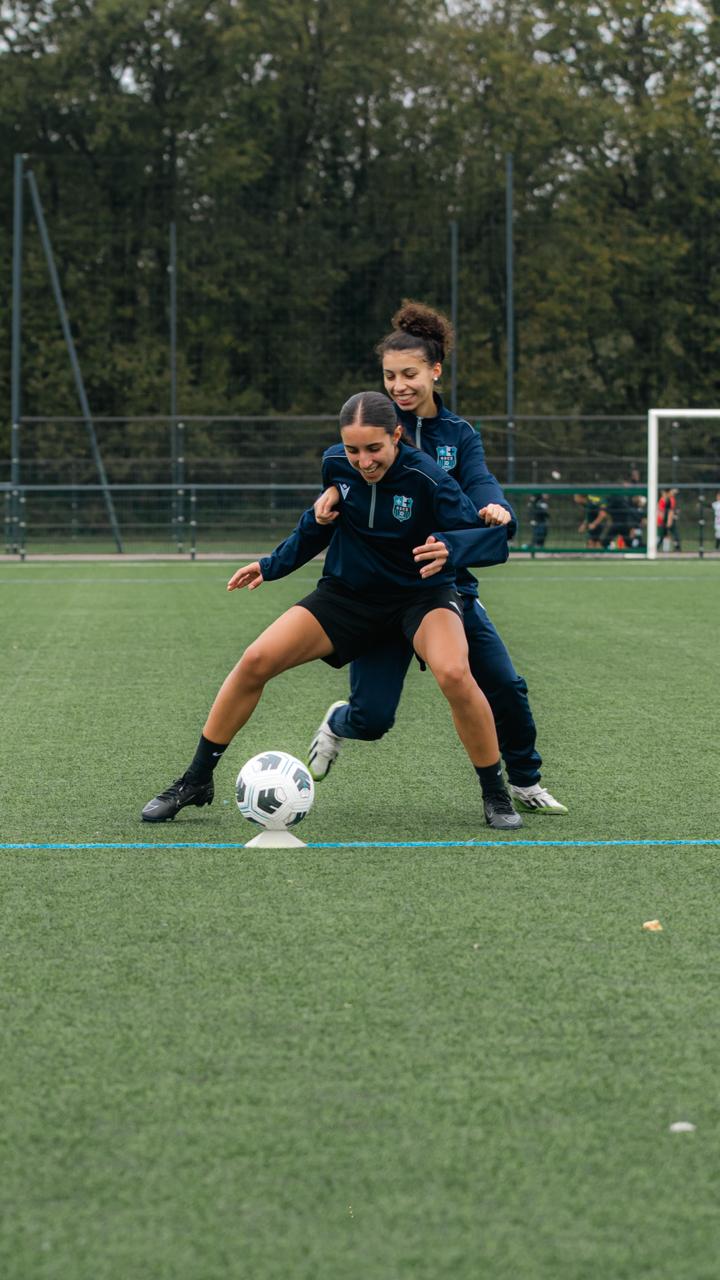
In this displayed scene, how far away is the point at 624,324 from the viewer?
44344 mm

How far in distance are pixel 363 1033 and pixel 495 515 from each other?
2557 millimetres

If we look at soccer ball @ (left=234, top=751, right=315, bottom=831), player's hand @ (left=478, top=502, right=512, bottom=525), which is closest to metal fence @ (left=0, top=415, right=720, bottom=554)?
player's hand @ (left=478, top=502, right=512, bottom=525)

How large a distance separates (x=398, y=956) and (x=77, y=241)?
40110 mm

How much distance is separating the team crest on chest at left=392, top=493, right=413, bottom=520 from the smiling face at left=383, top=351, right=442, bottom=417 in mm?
367

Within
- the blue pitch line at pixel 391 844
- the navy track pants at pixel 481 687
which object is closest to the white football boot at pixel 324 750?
the navy track pants at pixel 481 687

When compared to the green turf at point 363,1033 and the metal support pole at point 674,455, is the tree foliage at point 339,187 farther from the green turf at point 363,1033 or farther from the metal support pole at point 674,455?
the green turf at point 363,1033

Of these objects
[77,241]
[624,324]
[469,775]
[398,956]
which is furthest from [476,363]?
[398,956]

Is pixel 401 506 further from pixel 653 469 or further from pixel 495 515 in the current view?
pixel 653 469

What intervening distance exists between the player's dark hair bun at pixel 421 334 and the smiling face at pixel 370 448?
361 mm

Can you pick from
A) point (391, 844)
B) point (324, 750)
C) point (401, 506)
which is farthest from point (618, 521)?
point (391, 844)

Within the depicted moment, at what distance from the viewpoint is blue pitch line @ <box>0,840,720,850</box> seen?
594 cm

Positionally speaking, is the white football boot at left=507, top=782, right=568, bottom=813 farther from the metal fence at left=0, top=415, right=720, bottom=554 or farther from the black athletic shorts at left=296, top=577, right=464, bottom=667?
the metal fence at left=0, top=415, right=720, bottom=554

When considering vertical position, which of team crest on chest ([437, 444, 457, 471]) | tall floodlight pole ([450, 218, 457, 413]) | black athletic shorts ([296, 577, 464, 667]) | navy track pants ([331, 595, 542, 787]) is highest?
tall floodlight pole ([450, 218, 457, 413])

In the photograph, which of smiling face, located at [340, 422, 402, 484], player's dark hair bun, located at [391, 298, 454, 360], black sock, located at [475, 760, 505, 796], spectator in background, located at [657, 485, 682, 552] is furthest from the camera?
spectator in background, located at [657, 485, 682, 552]
